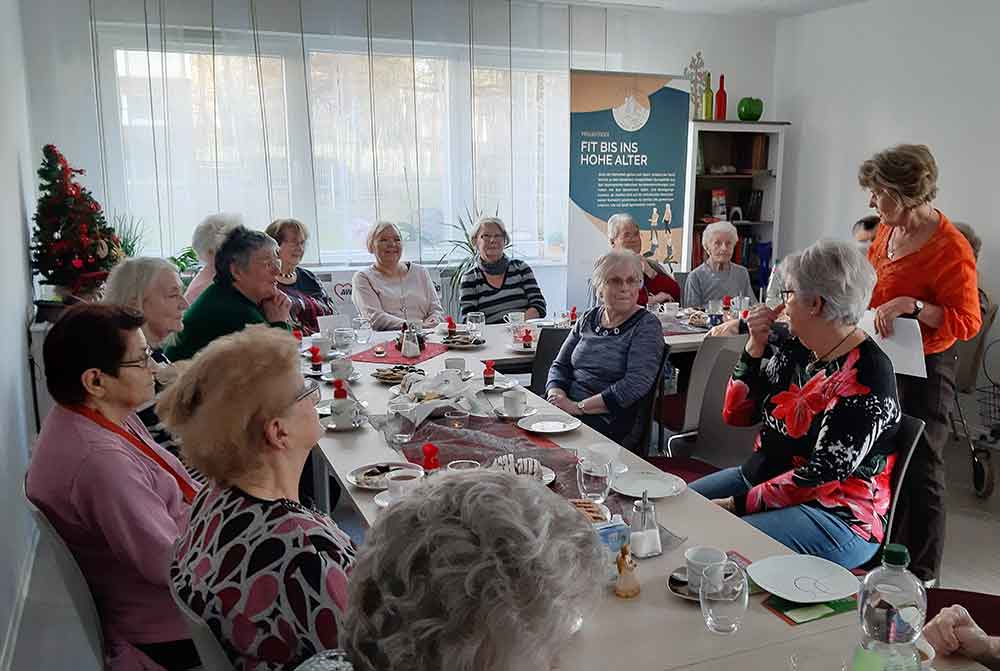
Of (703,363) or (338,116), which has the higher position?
(338,116)

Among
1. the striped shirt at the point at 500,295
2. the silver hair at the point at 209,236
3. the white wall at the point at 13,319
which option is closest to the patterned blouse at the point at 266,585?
the white wall at the point at 13,319

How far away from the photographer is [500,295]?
16.4 ft

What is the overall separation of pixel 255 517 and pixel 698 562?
33.1 inches

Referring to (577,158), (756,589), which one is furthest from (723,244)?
(756,589)

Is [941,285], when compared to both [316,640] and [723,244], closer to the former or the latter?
[723,244]

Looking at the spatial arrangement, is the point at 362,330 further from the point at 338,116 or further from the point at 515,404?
the point at 338,116

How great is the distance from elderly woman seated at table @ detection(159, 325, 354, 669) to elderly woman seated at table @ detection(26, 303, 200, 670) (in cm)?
32

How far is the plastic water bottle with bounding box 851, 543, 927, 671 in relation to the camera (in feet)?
4.10

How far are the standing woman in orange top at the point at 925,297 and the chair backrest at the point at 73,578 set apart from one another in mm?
2593

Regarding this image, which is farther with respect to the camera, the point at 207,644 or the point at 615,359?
the point at 615,359

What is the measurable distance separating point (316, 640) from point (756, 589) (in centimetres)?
86

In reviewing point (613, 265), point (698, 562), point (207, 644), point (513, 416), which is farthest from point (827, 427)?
point (207, 644)

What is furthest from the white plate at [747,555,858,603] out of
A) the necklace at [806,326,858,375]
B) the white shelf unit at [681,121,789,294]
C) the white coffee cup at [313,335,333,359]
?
the white shelf unit at [681,121,789,294]

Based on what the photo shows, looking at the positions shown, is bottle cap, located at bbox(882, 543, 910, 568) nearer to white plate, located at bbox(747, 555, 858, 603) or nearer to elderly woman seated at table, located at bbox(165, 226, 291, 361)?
white plate, located at bbox(747, 555, 858, 603)
